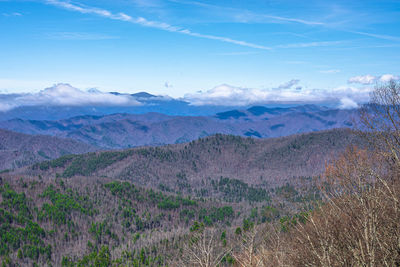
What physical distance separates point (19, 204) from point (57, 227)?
92.4ft

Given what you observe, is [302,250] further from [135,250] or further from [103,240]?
[103,240]

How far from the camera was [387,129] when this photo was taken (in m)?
38.7

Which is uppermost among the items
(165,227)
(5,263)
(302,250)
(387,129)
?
(387,129)

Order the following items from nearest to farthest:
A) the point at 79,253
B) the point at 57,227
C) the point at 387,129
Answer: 1. the point at 387,129
2. the point at 79,253
3. the point at 57,227

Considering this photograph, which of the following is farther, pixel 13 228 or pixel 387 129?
pixel 13 228

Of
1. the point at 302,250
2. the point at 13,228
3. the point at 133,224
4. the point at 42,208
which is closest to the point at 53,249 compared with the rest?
the point at 13,228

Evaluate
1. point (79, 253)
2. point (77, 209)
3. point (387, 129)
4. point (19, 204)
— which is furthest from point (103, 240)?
point (387, 129)

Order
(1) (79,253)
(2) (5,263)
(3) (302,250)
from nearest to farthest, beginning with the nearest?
(3) (302,250)
(2) (5,263)
(1) (79,253)

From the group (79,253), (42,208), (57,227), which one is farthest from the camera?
(42,208)

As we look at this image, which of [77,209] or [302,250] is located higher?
[302,250]

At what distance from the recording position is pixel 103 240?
172 metres

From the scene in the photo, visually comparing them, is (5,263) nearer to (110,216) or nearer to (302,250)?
(110,216)

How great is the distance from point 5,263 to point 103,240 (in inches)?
2216

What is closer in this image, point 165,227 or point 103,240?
point 103,240
